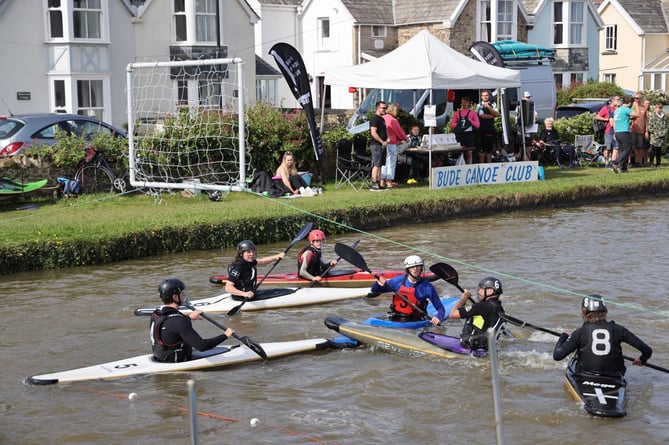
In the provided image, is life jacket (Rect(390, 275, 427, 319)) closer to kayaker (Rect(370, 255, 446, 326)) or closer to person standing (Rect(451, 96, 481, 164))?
kayaker (Rect(370, 255, 446, 326))

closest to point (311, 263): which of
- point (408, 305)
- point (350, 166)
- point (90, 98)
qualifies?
point (408, 305)

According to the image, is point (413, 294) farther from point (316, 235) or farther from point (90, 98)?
point (90, 98)

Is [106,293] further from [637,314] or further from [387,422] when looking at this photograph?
[637,314]

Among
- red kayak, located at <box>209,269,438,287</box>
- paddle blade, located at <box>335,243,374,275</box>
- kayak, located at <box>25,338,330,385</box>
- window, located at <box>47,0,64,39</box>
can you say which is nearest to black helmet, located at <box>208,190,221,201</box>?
red kayak, located at <box>209,269,438,287</box>

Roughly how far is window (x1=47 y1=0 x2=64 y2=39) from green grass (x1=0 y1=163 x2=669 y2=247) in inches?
504

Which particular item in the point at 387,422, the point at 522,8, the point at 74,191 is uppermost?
the point at 522,8

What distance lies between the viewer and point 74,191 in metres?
18.5

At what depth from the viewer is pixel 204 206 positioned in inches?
695

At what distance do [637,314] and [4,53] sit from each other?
22541 mm

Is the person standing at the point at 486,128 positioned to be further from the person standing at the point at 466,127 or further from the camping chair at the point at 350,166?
the camping chair at the point at 350,166

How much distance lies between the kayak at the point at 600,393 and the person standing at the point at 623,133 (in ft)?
49.6

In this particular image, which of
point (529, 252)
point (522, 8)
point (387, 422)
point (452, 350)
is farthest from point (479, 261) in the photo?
point (522, 8)

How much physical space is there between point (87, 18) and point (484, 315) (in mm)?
23575

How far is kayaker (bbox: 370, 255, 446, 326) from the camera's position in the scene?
35.6 ft
